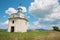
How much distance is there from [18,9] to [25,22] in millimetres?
3045

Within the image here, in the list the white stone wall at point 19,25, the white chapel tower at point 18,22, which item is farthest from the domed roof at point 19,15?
the white stone wall at point 19,25

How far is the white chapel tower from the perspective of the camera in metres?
23.3

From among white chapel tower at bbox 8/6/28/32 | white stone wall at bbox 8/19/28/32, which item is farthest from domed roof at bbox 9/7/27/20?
white stone wall at bbox 8/19/28/32

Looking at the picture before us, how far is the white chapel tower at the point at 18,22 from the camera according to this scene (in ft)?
76.4

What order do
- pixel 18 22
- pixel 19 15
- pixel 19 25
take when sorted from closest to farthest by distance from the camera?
1. pixel 19 25
2. pixel 18 22
3. pixel 19 15

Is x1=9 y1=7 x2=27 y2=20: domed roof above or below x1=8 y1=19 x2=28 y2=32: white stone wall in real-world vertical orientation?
above

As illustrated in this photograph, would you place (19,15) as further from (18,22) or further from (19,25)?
(19,25)

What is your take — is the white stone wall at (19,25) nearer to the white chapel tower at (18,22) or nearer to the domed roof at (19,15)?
the white chapel tower at (18,22)

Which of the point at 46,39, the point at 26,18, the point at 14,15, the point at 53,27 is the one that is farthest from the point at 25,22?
the point at 46,39

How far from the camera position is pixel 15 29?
23344 millimetres

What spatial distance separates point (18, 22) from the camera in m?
23.6

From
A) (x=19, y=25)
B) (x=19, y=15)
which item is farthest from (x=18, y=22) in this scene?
(x=19, y=15)

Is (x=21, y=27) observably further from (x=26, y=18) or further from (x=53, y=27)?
(x=53, y=27)

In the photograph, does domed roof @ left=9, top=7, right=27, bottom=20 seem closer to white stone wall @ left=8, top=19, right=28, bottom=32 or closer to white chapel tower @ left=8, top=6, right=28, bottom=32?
white chapel tower @ left=8, top=6, right=28, bottom=32
